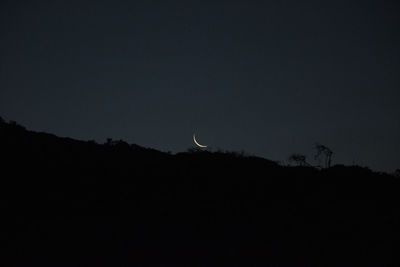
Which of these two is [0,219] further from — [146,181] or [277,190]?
[277,190]

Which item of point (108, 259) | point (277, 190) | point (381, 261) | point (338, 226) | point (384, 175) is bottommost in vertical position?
point (108, 259)

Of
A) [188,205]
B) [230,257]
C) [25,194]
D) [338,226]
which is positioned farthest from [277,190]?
[25,194]

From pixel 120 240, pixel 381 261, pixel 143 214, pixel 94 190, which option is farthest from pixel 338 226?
pixel 94 190

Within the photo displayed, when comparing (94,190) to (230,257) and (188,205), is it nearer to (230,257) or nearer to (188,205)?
(188,205)

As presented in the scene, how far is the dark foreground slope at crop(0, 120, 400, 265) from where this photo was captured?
14.4 metres

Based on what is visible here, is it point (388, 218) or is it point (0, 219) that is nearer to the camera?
point (0, 219)

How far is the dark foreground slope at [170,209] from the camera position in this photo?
1441 cm

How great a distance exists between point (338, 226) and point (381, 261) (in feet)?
11.7

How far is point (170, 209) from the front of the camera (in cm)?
1786

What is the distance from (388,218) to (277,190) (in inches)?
308

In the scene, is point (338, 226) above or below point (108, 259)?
above

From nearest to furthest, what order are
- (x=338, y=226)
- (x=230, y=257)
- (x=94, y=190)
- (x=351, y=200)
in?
1. (x=230, y=257)
2. (x=94, y=190)
3. (x=338, y=226)
4. (x=351, y=200)

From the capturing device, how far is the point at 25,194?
16391 mm

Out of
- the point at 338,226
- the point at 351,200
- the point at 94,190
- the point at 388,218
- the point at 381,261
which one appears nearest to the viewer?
the point at 381,261
